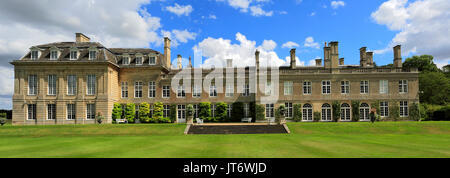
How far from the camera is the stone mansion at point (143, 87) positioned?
3294cm

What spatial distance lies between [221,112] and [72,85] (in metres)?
17.2

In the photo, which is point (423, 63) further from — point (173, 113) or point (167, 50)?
point (173, 113)

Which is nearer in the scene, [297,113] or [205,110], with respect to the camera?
[297,113]

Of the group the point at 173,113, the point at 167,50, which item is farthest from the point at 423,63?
the point at 173,113

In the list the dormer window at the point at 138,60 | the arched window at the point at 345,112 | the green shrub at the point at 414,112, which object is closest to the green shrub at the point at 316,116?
the arched window at the point at 345,112

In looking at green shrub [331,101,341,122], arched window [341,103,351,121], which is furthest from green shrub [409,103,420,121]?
green shrub [331,101,341,122]

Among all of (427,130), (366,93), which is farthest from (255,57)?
(427,130)

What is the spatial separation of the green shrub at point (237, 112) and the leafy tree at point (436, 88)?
25.1 meters

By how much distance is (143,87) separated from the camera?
1403 inches

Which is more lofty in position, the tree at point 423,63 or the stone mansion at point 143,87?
the tree at point 423,63

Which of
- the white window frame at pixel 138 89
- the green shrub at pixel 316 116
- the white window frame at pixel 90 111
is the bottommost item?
the green shrub at pixel 316 116

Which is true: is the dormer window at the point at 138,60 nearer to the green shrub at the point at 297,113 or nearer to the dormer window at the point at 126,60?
the dormer window at the point at 126,60
